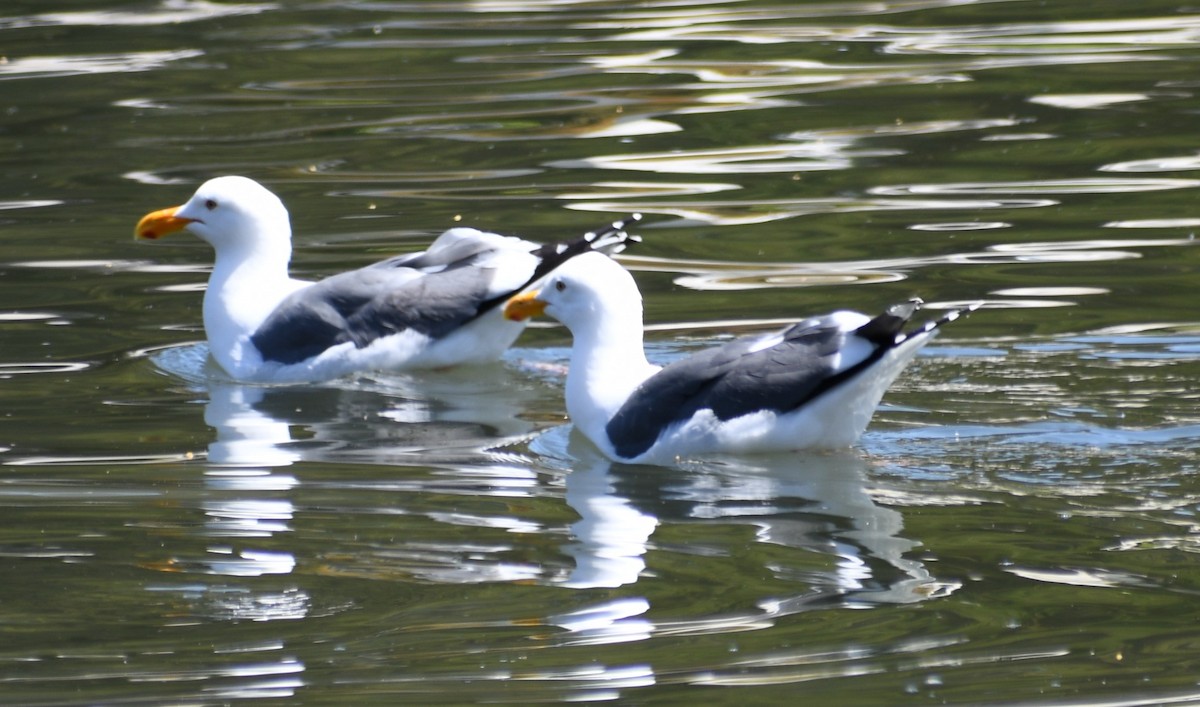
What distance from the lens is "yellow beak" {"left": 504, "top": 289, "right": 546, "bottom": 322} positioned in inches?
347

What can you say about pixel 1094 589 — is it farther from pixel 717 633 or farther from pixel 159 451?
pixel 159 451

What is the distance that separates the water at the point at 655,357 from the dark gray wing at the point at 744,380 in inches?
9.3

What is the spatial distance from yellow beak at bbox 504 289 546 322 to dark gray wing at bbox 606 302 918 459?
71cm

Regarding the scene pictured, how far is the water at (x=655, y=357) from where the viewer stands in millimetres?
5977

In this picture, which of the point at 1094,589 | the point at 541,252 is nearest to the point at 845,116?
the point at 541,252

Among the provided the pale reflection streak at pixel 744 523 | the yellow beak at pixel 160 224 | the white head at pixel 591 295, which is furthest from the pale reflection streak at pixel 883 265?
the yellow beak at pixel 160 224

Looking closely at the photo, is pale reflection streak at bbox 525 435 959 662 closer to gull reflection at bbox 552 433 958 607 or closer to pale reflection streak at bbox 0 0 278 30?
gull reflection at bbox 552 433 958 607

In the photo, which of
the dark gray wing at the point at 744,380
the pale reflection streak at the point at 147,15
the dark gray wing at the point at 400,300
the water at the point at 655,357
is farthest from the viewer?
the pale reflection streak at the point at 147,15

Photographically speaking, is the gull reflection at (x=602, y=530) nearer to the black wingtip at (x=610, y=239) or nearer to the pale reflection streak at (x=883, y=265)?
the black wingtip at (x=610, y=239)

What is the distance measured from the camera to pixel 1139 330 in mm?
9477

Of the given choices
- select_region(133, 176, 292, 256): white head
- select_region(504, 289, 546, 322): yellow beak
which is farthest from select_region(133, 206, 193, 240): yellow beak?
select_region(504, 289, 546, 322): yellow beak

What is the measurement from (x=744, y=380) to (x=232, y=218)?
331 centimetres

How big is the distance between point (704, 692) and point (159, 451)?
3797 mm

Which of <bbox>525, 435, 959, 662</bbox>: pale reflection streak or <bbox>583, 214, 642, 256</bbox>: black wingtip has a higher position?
<bbox>583, 214, 642, 256</bbox>: black wingtip
